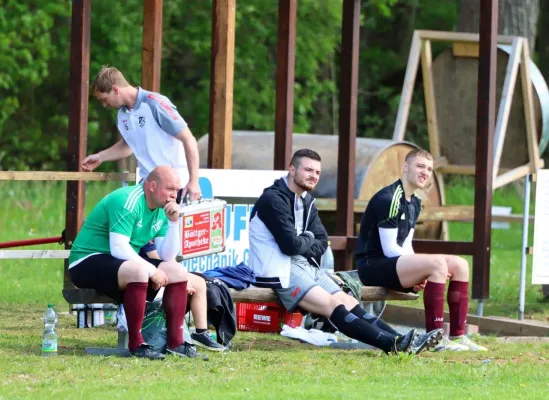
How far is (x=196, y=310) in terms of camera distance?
831 centimetres

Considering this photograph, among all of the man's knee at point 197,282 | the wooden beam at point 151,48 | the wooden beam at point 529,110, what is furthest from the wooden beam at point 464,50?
the man's knee at point 197,282

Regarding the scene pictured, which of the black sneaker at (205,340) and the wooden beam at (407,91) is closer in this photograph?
the black sneaker at (205,340)

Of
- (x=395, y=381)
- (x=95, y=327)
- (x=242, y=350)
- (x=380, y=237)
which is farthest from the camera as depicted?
(x=95, y=327)

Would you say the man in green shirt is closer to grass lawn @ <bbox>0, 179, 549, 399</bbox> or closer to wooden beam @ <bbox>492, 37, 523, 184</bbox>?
grass lawn @ <bbox>0, 179, 549, 399</bbox>

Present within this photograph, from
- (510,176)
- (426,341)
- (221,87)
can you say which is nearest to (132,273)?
(426,341)

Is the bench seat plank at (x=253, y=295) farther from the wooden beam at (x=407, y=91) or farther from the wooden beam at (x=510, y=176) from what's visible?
the wooden beam at (x=407, y=91)

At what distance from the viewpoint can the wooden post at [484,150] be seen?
10.8 m

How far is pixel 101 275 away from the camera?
7945 millimetres

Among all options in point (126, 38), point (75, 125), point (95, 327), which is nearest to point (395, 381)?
point (95, 327)

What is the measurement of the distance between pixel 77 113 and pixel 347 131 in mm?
2306

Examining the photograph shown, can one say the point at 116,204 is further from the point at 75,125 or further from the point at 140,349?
the point at 75,125

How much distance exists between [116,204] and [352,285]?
80.5 inches

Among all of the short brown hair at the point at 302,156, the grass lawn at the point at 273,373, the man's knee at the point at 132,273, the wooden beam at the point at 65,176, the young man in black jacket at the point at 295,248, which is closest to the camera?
the grass lawn at the point at 273,373

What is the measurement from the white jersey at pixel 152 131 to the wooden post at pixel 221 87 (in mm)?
1751
